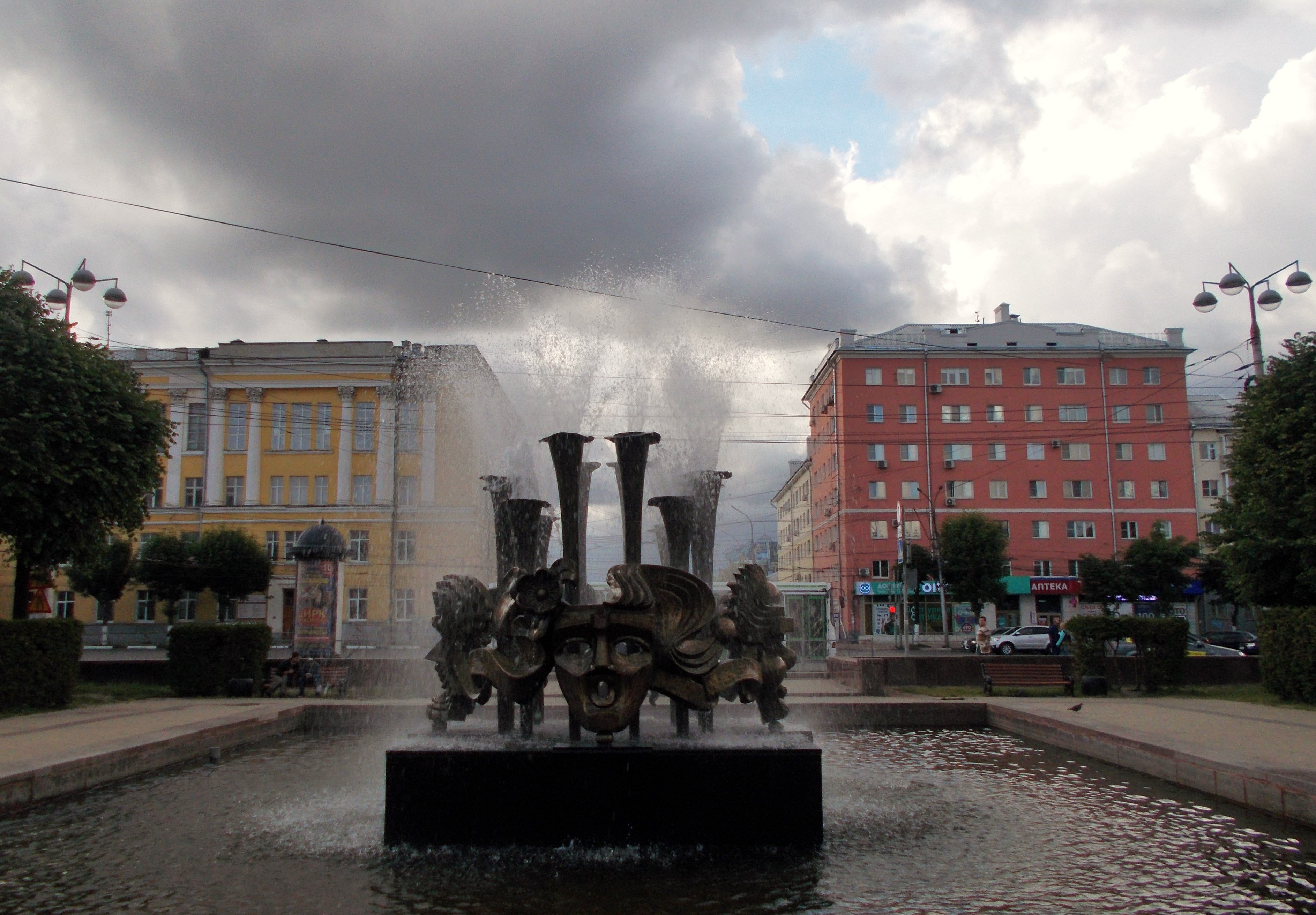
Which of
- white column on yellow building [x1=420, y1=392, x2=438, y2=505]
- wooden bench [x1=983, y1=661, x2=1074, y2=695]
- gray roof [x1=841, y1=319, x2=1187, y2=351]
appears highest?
gray roof [x1=841, y1=319, x2=1187, y2=351]

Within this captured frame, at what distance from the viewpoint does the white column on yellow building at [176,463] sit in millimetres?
50344

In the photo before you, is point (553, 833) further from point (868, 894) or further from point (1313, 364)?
point (1313, 364)

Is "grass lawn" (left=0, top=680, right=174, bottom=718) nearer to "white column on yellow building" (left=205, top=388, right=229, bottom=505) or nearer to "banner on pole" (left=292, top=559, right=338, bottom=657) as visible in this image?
"banner on pole" (left=292, top=559, right=338, bottom=657)

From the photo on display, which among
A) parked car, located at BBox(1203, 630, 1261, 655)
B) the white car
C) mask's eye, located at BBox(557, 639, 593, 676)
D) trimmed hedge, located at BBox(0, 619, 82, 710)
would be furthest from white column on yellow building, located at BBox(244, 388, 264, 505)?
mask's eye, located at BBox(557, 639, 593, 676)

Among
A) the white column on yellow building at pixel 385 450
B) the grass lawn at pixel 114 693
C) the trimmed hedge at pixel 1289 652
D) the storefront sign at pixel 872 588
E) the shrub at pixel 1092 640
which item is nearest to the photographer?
the trimmed hedge at pixel 1289 652

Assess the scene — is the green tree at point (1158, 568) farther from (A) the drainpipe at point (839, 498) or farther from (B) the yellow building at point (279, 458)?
(B) the yellow building at point (279, 458)

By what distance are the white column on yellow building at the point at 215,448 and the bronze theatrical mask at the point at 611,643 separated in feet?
152

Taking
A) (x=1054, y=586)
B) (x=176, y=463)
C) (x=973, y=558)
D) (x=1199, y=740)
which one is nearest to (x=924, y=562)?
(x=973, y=558)

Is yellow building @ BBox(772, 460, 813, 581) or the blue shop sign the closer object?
the blue shop sign

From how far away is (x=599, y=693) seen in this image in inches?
314

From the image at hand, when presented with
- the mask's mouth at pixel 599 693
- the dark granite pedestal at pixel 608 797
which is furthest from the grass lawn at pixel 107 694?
the mask's mouth at pixel 599 693

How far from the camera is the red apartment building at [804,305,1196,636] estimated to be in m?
53.7

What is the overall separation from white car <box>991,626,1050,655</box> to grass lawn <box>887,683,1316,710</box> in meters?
18.2

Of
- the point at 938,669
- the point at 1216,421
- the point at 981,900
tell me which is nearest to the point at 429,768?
the point at 981,900
